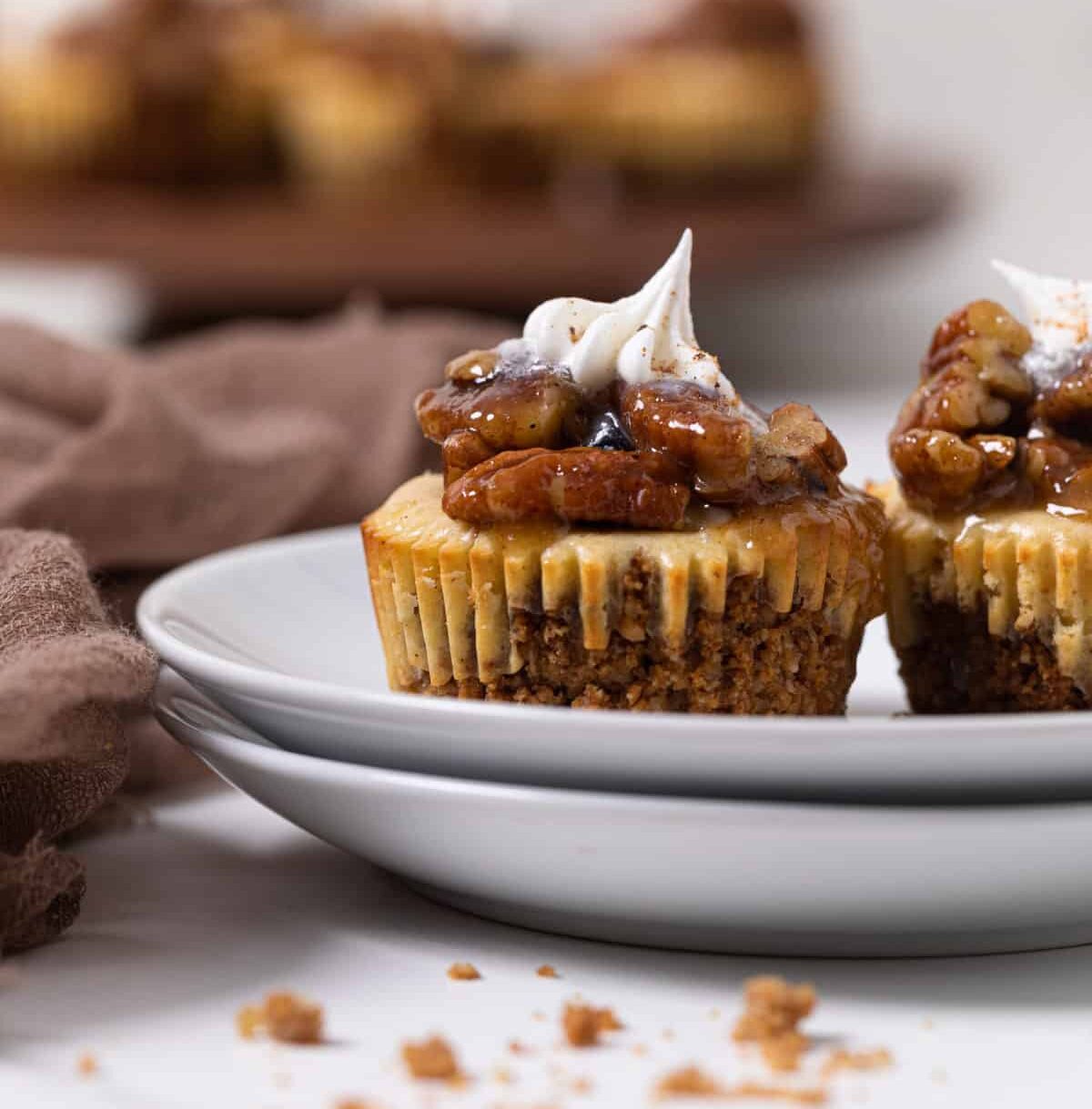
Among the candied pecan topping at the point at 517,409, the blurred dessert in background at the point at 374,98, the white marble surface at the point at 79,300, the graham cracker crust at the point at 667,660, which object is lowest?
the white marble surface at the point at 79,300

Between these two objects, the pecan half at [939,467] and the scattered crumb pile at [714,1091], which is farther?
the pecan half at [939,467]

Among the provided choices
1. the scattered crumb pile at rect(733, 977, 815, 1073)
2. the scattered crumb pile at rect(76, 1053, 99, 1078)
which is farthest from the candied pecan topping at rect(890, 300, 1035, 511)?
the scattered crumb pile at rect(76, 1053, 99, 1078)

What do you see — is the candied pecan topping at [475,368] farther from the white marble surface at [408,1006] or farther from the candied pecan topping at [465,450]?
the white marble surface at [408,1006]

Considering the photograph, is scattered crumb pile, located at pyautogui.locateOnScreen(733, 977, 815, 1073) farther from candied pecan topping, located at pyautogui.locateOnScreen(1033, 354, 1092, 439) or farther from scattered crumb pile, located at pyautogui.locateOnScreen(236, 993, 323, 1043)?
candied pecan topping, located at pyautogui.locateOnScreen(1033, 354, 1092, 439)

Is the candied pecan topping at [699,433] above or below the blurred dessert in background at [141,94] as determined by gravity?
above

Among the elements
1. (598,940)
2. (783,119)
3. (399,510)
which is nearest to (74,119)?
(783,119)

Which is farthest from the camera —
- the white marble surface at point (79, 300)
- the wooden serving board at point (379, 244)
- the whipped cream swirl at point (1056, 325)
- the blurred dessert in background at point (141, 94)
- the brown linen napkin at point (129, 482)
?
the white marble surface at point (79, 300)

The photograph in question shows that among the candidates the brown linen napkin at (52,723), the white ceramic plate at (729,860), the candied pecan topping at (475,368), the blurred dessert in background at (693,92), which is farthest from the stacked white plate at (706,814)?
the blurred dessert in background at (693,92)
